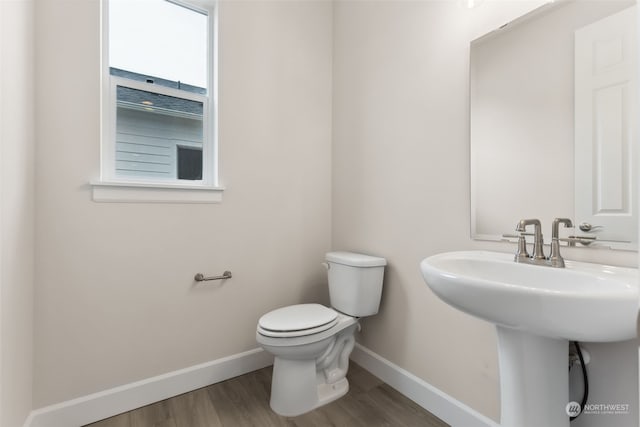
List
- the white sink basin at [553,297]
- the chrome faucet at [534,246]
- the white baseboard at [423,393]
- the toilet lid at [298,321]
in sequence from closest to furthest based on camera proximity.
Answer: the white sink basin at [553,297] → the chrome faucet at [534,246] → the white baseboard at [423,393] → the toilet lid at [298,321]

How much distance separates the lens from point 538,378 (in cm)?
92


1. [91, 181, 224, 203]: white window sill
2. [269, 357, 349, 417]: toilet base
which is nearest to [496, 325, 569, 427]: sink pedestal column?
[269, 357, 349, 417]: toilet base

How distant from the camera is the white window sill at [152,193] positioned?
1.43 m

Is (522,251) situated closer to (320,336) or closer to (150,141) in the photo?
(320,336)

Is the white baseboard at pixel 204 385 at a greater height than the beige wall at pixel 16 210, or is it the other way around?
the beige wall at pixel 16 210

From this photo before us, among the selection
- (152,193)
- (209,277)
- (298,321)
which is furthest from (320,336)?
(152,193)

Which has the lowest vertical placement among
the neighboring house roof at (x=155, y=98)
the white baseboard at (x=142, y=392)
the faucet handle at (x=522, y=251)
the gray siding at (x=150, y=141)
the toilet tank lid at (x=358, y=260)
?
the white baseboard at (x=142, y=392)

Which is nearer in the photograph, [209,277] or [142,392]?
[142,392]

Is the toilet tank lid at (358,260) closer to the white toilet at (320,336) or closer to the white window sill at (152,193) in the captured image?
the white toilet at (320,336)

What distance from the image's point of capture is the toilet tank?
1.66m

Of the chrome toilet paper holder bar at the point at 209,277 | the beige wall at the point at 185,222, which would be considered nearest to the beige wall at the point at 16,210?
the beige wall at the point at 185,222

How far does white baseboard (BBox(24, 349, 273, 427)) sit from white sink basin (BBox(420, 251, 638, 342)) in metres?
1.36

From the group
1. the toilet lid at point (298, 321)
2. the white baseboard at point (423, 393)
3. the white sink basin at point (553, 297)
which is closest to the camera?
the white sink basin at point (553, 297)

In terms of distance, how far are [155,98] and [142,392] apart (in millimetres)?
1550
